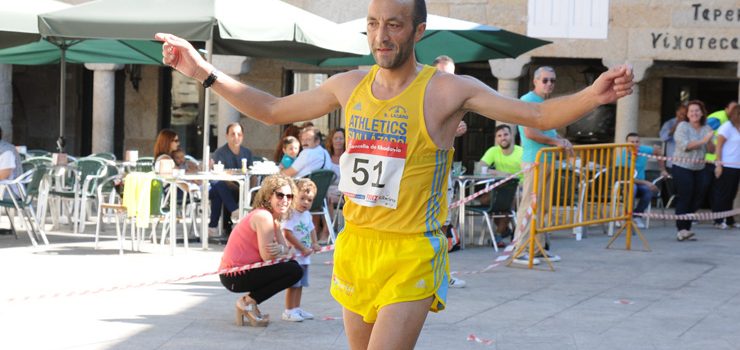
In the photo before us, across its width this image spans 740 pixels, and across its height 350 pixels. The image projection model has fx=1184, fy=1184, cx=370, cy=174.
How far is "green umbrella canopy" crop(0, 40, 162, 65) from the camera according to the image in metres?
15.3

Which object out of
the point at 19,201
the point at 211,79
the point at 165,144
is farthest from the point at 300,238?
the point at 165,144

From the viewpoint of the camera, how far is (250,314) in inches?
281

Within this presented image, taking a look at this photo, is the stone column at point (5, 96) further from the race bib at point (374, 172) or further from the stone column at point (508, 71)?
the race bib at point (374, 172)

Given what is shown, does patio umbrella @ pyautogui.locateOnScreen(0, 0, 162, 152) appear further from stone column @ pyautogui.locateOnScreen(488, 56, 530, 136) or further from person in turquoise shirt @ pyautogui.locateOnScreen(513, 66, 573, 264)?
person in turquoise shirt @ pyautogui.locateOnScreen(513, 66, 573, 264)

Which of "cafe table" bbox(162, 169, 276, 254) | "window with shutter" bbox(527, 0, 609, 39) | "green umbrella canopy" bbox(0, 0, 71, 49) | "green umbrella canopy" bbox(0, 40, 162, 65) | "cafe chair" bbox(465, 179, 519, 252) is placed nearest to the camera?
"cafe table" bbox(162, 169, 276, 254)

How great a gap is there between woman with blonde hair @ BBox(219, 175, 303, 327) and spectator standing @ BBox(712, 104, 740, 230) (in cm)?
778

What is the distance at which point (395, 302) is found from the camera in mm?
3824

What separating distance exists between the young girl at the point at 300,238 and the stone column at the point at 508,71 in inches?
398

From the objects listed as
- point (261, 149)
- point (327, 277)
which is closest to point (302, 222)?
point (327, 277)

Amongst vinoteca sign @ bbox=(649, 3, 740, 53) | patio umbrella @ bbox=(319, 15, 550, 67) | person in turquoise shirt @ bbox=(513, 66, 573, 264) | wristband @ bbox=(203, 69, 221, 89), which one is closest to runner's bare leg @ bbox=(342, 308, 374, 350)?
wristband @ bbox=(203, 69, 221, 89)

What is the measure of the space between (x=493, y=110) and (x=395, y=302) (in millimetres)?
703

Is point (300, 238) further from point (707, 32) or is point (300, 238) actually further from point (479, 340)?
point (707, 32)

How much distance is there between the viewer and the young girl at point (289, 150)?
1261cm

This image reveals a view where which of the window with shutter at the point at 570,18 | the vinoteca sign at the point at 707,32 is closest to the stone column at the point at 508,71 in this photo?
the window with shutter at the point at 570,18
